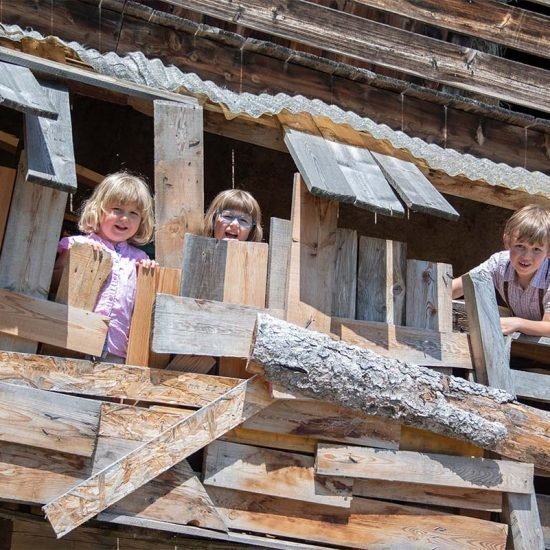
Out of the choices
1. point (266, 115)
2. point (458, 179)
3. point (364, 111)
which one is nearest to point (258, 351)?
point (266, 115)

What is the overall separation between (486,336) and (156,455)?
1.96 metres

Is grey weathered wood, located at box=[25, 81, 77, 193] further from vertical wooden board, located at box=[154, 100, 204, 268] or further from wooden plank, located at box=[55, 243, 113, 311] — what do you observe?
vertical wooden board, located at box=[154, 100, 204, 268]

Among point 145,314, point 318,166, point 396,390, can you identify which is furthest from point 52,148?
point 396,390

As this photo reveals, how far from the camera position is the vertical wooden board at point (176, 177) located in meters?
5.84

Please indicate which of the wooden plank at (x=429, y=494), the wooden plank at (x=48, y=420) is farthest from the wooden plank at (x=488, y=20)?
the wooden plank at (x=48, y=420)

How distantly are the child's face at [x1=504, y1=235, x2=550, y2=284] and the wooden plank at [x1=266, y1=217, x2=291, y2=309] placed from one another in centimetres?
155

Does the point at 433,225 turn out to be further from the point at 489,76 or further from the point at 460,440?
the point at 460,440

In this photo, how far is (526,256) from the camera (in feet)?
21.4

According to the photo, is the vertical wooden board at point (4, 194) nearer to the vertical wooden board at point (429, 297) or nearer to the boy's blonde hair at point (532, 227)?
the vertical wooden board at point (429, 297)

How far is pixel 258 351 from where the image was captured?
5.39 meters

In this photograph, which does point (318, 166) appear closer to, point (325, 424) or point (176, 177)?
point (176, 177)

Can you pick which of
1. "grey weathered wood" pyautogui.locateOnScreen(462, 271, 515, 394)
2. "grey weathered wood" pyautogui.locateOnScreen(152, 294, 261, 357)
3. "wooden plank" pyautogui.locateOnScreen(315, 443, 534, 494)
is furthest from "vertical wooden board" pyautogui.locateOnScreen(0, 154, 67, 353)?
"grey weathered wood" pyautogui.locateOnScreen(462, 271, 515, 394)

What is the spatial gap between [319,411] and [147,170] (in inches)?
147

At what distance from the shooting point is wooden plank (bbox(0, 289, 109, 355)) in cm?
525
